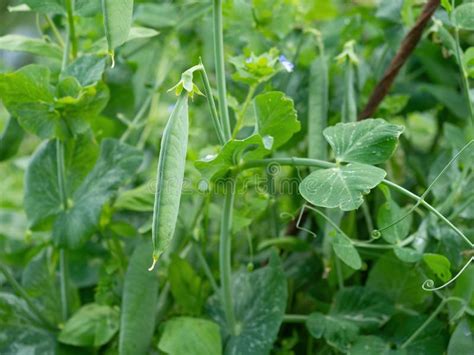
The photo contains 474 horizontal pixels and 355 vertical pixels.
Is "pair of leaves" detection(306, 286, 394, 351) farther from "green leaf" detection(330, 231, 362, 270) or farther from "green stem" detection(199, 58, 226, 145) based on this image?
"green stem" detection(199, 58, 226, 145)

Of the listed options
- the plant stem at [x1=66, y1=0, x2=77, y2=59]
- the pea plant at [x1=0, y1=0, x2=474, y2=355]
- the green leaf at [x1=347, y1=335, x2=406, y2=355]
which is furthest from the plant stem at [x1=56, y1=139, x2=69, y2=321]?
the green leaf at [x1=347, y1=335, x2=406, y2=355]

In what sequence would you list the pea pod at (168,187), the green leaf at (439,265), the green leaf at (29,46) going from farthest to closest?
the green leaf at (29,46)
the green leaf at (439,265)
the pea pod at (168,187)

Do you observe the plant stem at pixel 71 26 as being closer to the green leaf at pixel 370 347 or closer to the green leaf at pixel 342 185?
the green leaf at pixel 342 185

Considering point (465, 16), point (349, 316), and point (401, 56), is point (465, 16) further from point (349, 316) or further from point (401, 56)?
point (349, 316)

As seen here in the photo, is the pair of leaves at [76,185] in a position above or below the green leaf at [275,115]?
below

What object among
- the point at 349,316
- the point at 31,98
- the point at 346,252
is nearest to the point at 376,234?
the point at 346,252

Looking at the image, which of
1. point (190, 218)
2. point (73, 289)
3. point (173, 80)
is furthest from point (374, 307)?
point (173, 80)

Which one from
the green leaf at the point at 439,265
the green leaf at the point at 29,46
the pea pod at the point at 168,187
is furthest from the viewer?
the green leaf at the point at 29,46

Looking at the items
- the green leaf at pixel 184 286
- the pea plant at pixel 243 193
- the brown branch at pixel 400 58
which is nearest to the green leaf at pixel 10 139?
the pea plant at pixel 243 193

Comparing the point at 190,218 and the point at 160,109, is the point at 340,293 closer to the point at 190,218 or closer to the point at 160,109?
the point at 190,218

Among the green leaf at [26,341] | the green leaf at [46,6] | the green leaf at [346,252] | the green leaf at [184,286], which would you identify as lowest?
the green leaf at [26,341]
